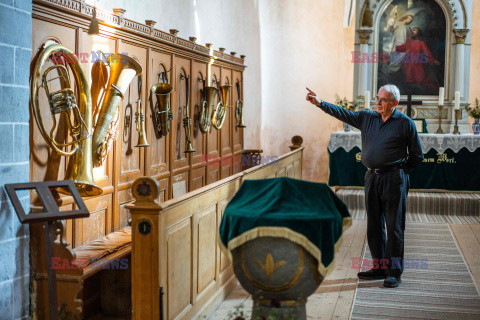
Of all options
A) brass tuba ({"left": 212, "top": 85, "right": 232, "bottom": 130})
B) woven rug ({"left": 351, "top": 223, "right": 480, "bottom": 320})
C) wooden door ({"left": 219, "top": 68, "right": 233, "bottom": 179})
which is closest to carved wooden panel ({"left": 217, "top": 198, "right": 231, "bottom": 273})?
woven rug ({"left": 351, "top": 223, "right": 480, "bottom": 320})

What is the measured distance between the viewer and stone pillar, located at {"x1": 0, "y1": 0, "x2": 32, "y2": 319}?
11.1 ft

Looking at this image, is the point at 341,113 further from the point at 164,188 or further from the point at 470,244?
the point at 470,244

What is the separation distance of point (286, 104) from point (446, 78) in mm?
3201

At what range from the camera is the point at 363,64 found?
10.2 metres

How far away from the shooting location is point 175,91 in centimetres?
633

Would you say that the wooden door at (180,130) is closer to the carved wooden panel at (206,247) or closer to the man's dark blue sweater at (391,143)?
the carved wooden panel at (206,247)

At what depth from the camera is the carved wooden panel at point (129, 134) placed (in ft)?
16.5

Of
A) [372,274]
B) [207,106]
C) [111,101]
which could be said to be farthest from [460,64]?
[111,101]

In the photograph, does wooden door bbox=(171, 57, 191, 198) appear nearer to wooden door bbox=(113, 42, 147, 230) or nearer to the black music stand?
wooden door bbox=(113, 42, 147, 230)

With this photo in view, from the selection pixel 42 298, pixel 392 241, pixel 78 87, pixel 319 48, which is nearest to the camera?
pixel 42 298

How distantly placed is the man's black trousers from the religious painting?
5.51 metres

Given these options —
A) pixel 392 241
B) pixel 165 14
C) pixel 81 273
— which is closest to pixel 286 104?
pixel 165 14

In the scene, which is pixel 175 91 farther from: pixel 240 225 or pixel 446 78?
pixel 446 78

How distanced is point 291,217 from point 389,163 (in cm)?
245
